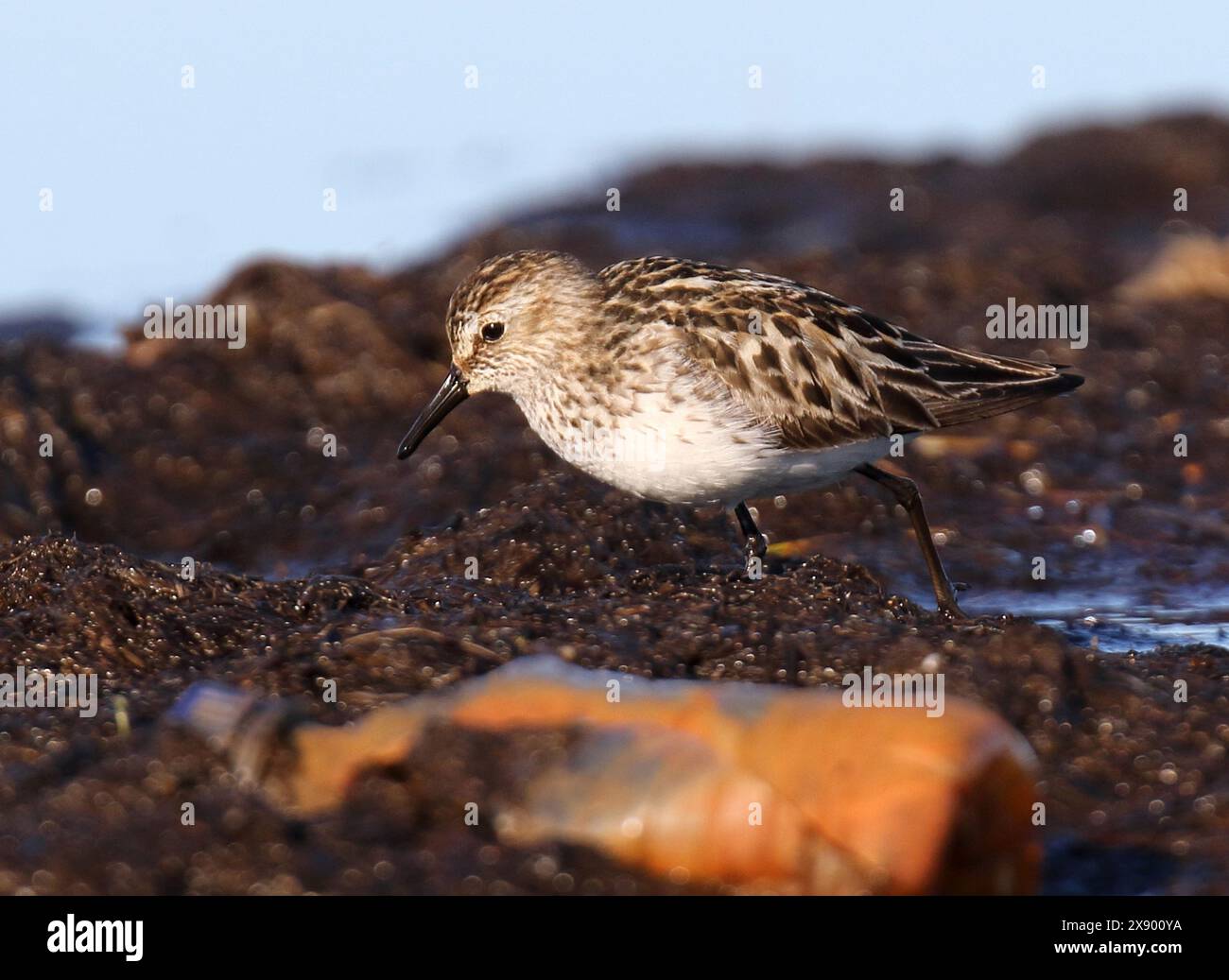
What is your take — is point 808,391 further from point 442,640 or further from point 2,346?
point 2,346

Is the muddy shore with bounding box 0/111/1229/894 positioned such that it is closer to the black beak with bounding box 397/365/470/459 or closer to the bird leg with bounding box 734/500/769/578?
the bird leg with bounding box 734/500/769/578

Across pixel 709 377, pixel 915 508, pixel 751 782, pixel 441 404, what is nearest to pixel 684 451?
pixel 709 377

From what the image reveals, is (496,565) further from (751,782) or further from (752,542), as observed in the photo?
(751,782)

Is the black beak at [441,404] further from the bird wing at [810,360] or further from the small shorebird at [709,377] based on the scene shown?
the bird wing at [810,360]

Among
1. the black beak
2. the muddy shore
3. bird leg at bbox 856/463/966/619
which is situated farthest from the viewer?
the black beak

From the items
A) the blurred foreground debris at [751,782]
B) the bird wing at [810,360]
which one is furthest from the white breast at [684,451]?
the blurred foreground debris at [751,782]

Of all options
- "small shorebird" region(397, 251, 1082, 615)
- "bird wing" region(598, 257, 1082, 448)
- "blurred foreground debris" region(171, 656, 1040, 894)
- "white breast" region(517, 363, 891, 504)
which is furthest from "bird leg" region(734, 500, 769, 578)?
"blurred foreground debris" region(171, 656, 1040, 894)

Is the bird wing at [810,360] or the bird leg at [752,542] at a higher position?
the bird wing at [810,360]
